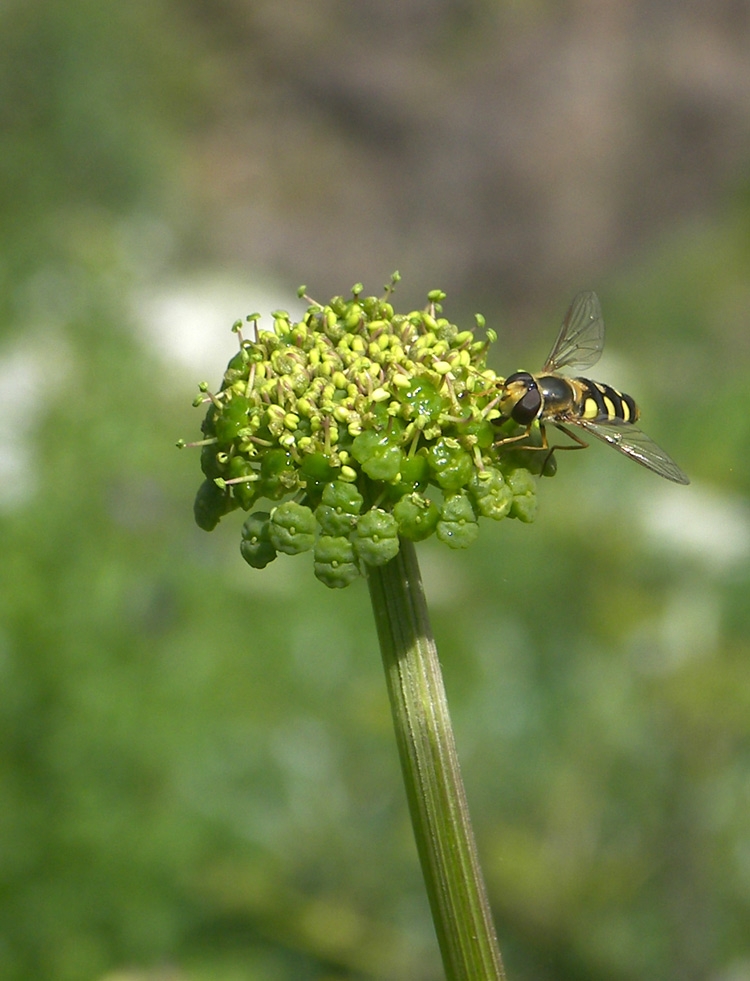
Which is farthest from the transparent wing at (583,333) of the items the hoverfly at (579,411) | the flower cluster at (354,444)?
the flower cluster at (354,444)

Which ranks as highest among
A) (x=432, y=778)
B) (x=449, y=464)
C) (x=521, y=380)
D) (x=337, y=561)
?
(x=521, y=380)

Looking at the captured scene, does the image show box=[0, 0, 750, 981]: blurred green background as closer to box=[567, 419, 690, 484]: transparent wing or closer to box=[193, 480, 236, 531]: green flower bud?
box=[567, 419, 690, 484]: transparent wing

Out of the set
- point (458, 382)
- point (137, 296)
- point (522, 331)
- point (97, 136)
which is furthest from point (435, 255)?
point (458, 382)

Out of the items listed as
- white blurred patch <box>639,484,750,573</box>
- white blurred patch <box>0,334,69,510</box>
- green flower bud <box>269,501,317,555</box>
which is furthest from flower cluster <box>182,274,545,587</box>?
white blurred patch <box>639,484,750,573</box>

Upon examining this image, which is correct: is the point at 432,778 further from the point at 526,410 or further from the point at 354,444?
the point at 526,410

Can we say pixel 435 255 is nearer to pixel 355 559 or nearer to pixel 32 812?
pixel 32 812

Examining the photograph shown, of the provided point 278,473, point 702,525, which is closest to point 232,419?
point 278,473
